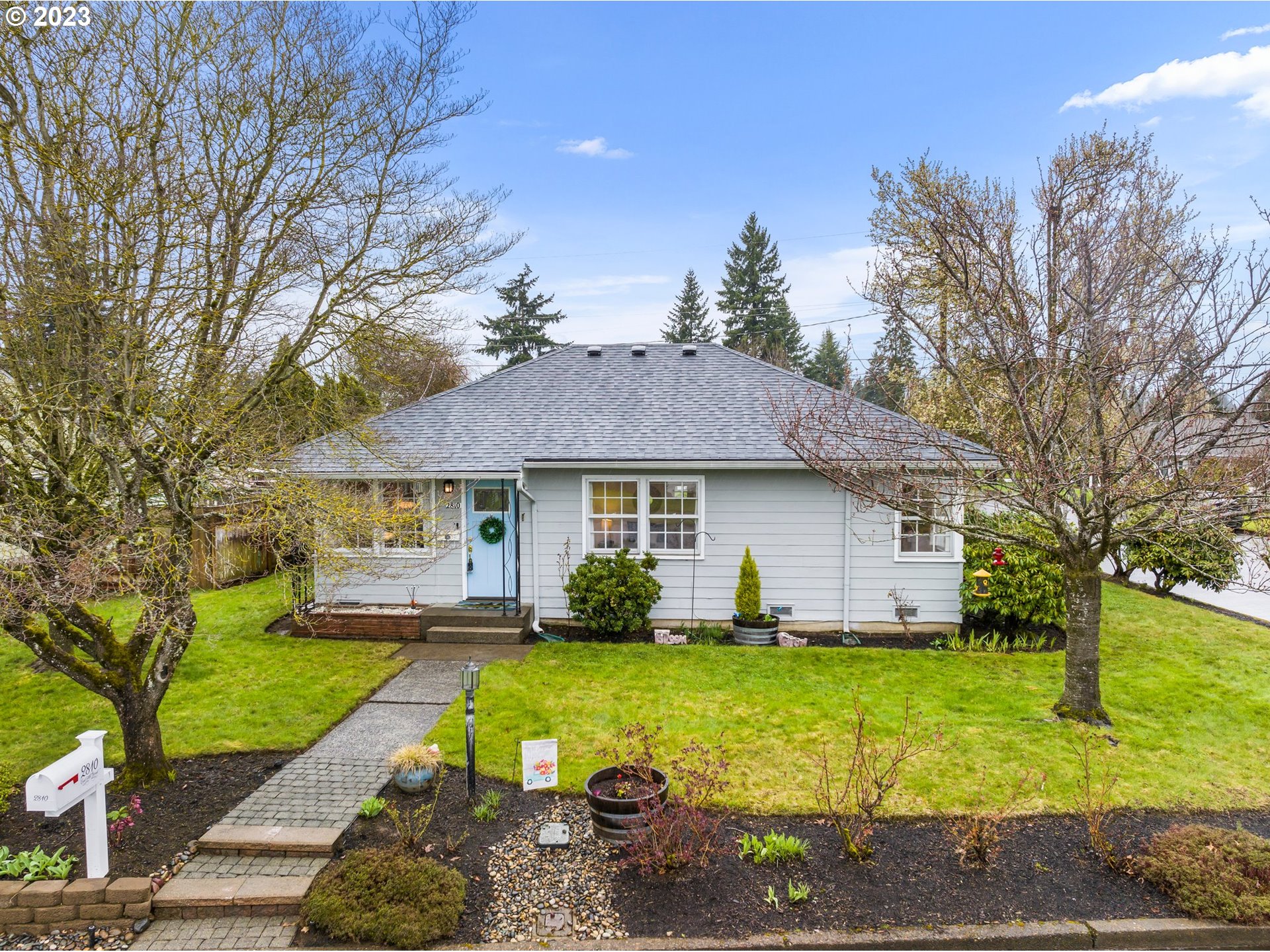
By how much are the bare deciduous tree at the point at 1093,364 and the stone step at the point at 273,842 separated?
513 centimetres

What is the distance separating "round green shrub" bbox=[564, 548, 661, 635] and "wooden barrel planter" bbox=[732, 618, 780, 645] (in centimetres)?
140

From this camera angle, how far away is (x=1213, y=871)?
13.4ft

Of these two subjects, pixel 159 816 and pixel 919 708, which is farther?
pixel 919 708

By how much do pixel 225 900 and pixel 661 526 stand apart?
762 centimetres

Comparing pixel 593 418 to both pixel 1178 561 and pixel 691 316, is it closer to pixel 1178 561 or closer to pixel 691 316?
pixel 1178 561

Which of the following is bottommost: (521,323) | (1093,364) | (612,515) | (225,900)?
(225,900)

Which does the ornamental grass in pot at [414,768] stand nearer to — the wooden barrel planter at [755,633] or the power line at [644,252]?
the wooden barrel planter at [755,633]

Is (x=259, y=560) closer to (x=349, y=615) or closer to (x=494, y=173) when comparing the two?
(x=349, y=615)

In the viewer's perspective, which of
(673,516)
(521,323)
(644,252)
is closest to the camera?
(673,516)

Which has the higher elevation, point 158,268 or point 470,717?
point 158,268

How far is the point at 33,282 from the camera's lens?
5.17m

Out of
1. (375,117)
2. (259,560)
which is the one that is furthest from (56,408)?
(259,560)

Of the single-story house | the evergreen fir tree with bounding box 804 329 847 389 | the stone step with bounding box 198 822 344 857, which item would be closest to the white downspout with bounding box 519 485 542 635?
the single-story house

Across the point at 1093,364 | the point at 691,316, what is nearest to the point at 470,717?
the point at 1093,364
